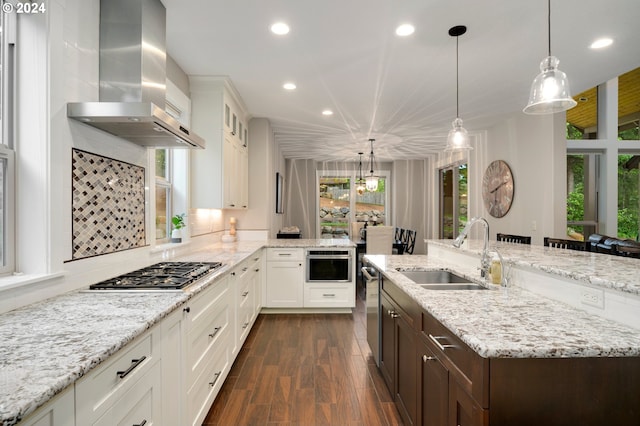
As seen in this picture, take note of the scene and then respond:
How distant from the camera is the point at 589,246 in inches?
130

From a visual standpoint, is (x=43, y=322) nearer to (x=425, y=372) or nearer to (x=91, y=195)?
(x=91, y=195)

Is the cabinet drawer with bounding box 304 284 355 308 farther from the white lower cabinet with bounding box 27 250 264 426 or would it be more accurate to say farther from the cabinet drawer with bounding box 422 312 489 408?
the cabinet drawer with bounding box 422 312 489 408

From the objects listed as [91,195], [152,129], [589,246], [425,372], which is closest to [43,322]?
[91,195]

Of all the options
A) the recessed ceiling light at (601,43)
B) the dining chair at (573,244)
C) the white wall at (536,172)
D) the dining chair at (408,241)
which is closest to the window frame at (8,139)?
the recessed ceiling light at (601,43)

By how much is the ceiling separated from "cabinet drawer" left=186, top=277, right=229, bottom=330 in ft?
6.24

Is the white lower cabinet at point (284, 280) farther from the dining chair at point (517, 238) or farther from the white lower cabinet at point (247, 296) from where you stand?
the dining chair at point (517, 238)

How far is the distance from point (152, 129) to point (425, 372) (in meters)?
1.88

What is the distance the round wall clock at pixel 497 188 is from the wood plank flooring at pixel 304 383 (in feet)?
10.3

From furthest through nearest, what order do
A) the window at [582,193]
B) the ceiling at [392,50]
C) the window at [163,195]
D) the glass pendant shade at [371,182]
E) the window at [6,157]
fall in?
the glass pendant shade at [371,182], the window at [582,193], the window at [163,195], the ceiling at [392,50], the window at [6,157]

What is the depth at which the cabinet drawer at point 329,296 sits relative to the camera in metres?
4.12

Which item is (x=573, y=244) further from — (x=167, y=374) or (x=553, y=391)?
(x=167, y=374)

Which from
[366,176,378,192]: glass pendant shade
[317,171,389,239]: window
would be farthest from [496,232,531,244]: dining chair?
[317,171,389,239]: window

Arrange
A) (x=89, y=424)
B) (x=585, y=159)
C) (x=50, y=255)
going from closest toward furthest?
(x=89, y=424)
(x=50, y=255)
(x=585, y=159)

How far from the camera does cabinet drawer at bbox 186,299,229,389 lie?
172 centimetres
